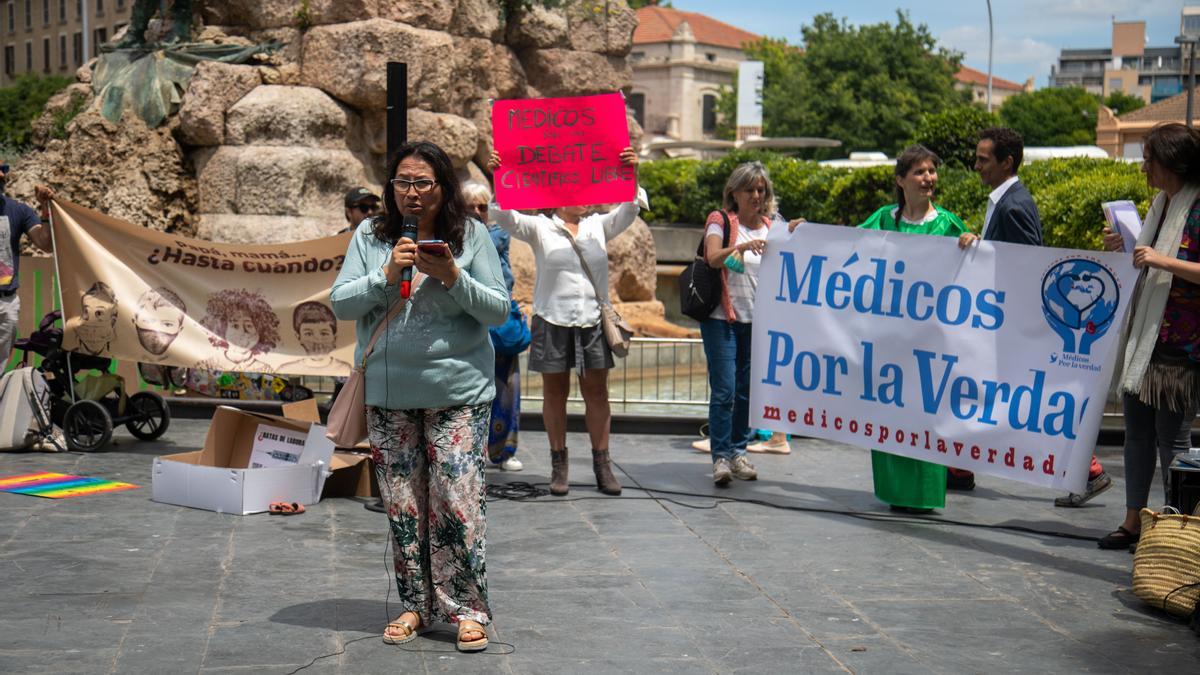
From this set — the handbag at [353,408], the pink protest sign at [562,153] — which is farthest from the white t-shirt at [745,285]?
the handbag at [353,408]

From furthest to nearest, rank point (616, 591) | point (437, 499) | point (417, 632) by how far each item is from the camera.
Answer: point (616, 591), point (417, 632), point (437, 499)

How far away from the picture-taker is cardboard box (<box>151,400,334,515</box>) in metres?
7.44

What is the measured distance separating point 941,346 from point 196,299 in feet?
16.1

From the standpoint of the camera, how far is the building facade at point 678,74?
11019cm

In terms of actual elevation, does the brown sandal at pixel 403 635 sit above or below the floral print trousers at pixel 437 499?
below

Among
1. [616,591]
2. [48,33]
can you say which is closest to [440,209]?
[616,591]

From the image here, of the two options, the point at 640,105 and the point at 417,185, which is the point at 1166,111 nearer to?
the point at 640,105

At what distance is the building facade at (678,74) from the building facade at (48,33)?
4453cm

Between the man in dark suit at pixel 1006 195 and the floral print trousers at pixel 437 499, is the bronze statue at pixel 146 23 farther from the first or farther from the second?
the floral print trousers at pixel 437 499

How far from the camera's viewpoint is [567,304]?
789 cm

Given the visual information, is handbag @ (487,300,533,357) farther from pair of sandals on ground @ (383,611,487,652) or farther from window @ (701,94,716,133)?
window @ (701,94,716,133)

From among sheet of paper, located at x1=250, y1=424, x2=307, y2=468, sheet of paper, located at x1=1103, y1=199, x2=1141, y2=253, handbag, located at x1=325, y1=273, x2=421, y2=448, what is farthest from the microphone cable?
handbag, located at x1=325, y1=273, x2=421, y2=448

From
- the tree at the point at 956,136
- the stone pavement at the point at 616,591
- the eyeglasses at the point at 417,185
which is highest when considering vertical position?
the tree at the point at 956,136

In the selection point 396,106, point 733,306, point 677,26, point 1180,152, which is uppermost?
point 677,26
